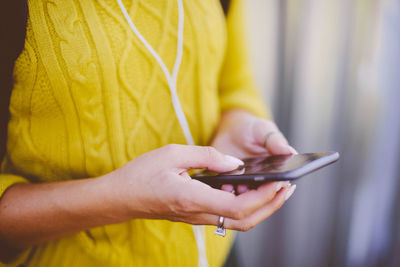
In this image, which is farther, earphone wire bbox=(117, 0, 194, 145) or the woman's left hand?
the woman's left hand

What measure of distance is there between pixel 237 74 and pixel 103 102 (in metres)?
0.39

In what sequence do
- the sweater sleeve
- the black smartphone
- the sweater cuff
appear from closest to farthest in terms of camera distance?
the black smartphone → the sweater cuff → the sweater sleeve

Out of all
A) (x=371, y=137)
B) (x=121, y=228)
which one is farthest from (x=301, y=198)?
(x=121, y=228)

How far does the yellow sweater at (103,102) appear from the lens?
0.40 metres

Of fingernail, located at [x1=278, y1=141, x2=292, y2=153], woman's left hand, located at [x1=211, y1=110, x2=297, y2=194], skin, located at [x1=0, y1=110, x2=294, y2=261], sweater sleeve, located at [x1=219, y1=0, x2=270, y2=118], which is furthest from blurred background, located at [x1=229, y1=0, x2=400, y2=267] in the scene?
skin, located at [x1=0, y1=110, x2=294, y2=261]

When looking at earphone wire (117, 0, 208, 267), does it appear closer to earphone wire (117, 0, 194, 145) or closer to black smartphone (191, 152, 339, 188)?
earphone wire (117, 0, 194, 145)

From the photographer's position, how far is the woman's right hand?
351mm

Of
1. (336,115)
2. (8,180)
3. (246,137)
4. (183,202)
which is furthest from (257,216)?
(336,115)

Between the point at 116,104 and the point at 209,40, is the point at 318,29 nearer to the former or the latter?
the point at 209,40

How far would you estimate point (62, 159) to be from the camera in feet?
1.46

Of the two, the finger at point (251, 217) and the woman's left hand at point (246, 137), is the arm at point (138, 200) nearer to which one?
the finger at point (251, 217)

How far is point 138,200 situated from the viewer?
1.26 feet

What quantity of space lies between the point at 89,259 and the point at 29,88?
0.30m

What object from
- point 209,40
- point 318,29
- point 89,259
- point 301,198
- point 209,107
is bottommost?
point 301,198
